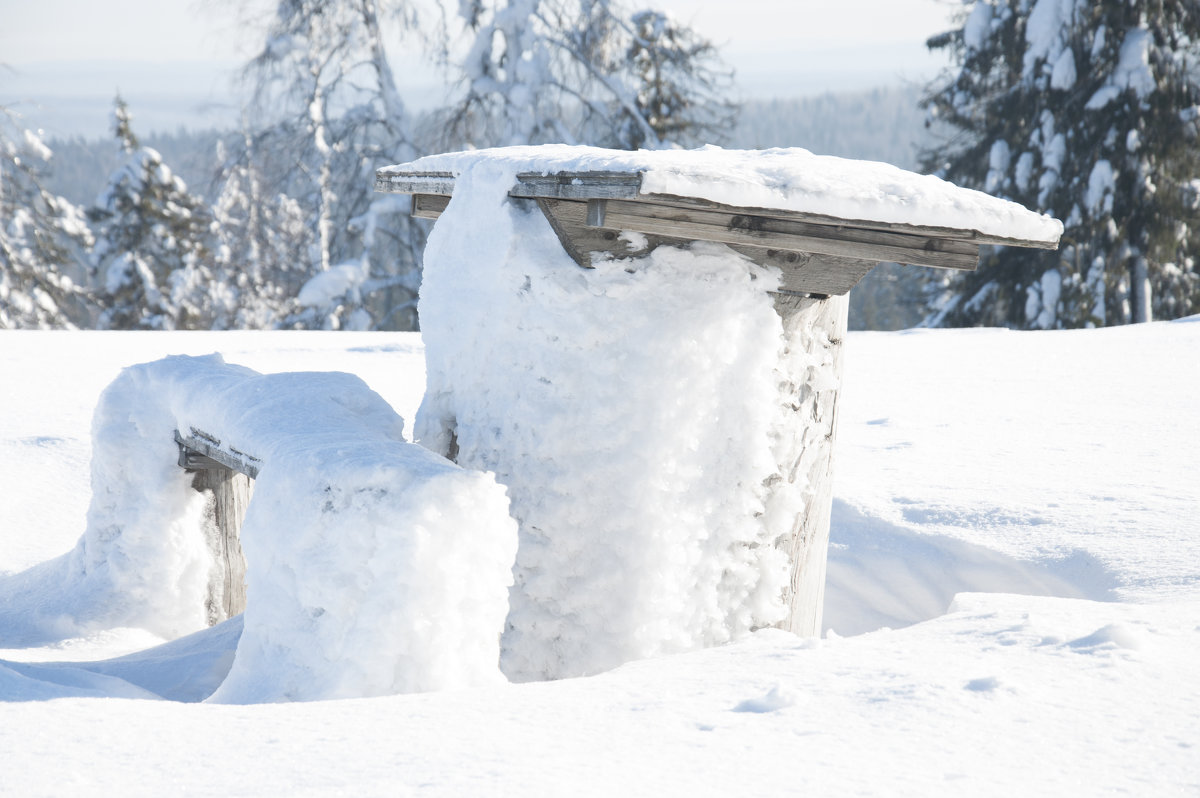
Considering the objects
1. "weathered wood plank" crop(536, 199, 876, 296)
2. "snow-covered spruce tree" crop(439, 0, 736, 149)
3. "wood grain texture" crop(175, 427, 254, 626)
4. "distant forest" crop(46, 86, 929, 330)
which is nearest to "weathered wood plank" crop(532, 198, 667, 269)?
"weathered wood plank" crop(536, 199, 876, 296)

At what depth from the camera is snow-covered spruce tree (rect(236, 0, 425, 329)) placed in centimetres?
1373

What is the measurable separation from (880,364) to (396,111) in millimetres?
8705

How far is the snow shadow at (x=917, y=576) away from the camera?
4.49 m

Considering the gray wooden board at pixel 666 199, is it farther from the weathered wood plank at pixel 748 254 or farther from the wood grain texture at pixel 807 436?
the wood grain texture at pixel 807 436

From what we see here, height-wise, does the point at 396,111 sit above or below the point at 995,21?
below

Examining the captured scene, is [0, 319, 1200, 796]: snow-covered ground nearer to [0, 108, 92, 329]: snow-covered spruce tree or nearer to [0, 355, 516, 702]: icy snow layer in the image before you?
[0, 355, 516, 702]: icy snow layer

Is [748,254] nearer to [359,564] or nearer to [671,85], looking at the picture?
[359,564]

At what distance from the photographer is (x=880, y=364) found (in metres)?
9.63

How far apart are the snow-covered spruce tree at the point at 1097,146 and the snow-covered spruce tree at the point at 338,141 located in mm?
9300

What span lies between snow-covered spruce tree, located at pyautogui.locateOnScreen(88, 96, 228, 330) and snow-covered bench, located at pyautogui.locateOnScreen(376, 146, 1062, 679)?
22.0m

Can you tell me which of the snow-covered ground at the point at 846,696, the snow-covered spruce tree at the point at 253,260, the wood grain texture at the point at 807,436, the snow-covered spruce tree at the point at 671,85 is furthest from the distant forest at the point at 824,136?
the wood grain texture at the point at 807,436

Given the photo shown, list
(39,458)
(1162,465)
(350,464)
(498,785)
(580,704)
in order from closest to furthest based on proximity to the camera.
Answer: (498,785) < (580,704) < (350,464) < (1162,465) < (39,458)

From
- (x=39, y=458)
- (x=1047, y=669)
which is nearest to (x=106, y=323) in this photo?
(x=39, y=458)

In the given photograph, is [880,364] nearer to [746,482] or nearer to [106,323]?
[746,482]
